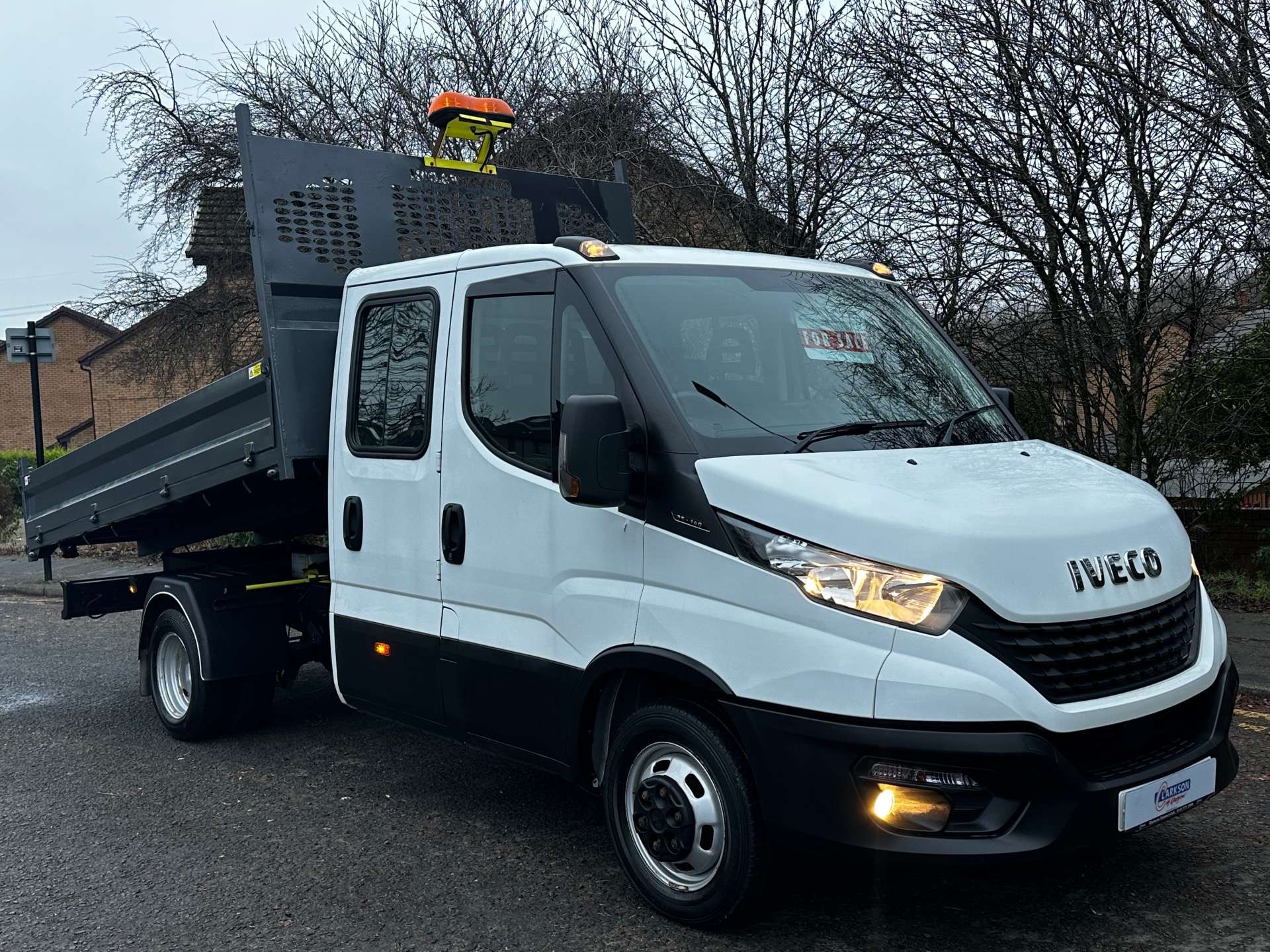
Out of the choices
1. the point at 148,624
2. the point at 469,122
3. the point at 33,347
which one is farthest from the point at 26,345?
the point at 469,122

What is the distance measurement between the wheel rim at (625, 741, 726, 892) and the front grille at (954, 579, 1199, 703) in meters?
1.01

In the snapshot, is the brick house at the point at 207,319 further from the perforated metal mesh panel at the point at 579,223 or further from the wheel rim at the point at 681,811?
the wheel rim at the point at 681,811

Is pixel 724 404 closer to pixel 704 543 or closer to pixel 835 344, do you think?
pixel 704 543

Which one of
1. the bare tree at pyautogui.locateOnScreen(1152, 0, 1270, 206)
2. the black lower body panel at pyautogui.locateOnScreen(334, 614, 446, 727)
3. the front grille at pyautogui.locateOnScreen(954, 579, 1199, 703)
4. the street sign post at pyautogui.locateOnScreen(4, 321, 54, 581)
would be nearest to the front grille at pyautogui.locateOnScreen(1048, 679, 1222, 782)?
the front grille at pyautogui.locateOnScreen(954, 579, 1199, 703)

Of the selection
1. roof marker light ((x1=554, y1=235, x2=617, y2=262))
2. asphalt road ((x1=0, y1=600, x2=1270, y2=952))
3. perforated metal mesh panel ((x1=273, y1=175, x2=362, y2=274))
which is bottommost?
asphalt road ((x1=0, y1=600, x2=1270, y2=952))

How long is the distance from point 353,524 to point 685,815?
223 cm

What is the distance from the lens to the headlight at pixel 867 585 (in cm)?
340

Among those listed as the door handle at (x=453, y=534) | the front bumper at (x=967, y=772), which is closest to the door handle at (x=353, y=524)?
the door handle at (x=453, y=534)

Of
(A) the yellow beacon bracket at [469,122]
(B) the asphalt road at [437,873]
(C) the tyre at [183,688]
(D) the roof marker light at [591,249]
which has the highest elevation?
(A) the yellow beacon bracket at [469,122]

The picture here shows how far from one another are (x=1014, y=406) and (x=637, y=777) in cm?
561

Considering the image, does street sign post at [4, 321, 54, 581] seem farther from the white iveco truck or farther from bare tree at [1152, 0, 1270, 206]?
bare tree at [1152, 0, 1270, 206]

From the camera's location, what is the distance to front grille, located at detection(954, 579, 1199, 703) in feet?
11.1

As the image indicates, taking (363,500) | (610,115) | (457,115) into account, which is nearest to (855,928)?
(363,500)

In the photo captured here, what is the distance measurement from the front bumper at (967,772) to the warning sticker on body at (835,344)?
146cm
